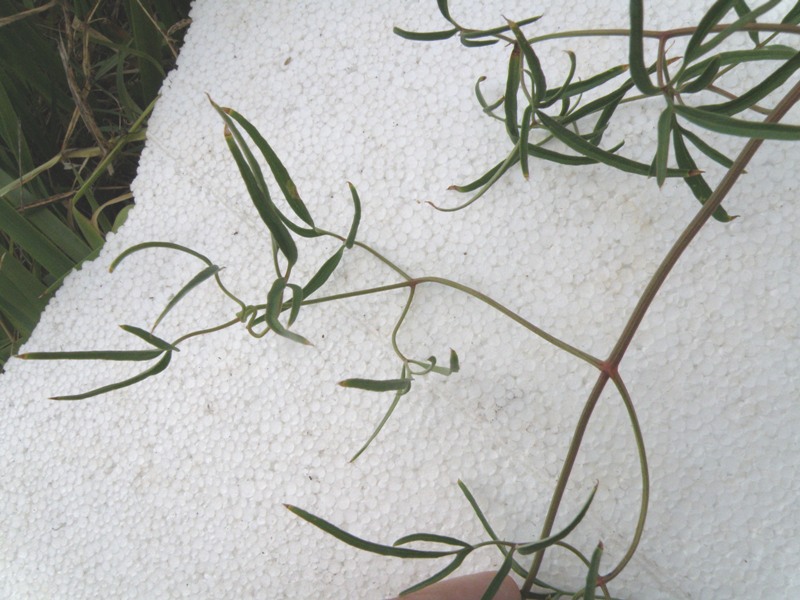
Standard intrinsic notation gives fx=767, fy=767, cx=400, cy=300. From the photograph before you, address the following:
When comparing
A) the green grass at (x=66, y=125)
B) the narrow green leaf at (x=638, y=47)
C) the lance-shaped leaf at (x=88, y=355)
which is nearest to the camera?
the narrow green leaf at (x=638, y=47)

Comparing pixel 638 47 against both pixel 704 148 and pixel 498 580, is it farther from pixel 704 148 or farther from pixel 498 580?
pixel 498 580

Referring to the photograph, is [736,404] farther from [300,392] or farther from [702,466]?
[300,392]

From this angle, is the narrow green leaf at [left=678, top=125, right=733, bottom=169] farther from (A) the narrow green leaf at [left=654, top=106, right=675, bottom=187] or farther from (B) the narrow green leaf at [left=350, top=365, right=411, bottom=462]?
(B) the narrow green leaf at [left=350, top=365, right=411, bottom=462]

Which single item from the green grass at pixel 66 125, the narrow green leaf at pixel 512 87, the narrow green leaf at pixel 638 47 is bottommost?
the narrow green leaf at pixel 638 47

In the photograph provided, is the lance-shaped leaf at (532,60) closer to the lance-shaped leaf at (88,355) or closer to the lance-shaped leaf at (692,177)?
the lance-shaped leaf at (692,177)

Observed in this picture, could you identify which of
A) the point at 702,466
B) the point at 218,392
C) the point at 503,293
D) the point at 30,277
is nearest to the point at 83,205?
the point at 30,277

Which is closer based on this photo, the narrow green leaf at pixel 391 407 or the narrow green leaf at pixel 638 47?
the narrow green leaf at pixel 638 47

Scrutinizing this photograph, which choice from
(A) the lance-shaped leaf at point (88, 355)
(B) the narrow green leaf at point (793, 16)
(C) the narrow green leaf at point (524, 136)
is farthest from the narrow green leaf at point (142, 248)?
(B) the narrow green leaf at point (793, 16)
